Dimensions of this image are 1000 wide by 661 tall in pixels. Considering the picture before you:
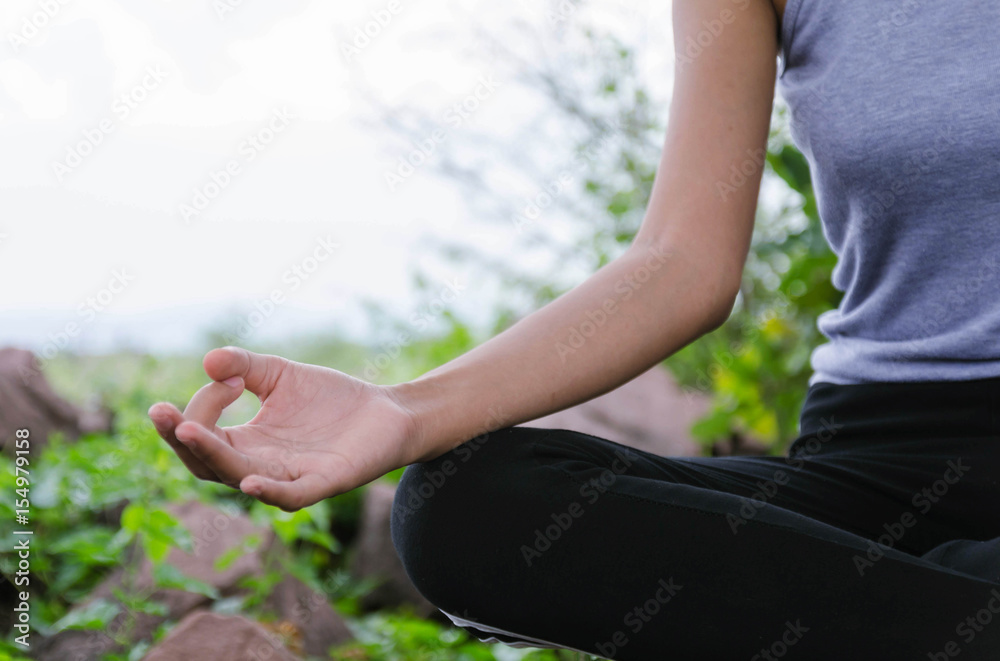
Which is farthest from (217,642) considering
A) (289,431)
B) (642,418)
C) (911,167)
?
(642,418)

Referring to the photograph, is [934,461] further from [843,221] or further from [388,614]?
[388,614]

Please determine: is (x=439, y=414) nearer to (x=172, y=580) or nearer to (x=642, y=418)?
(x=172, y=580)

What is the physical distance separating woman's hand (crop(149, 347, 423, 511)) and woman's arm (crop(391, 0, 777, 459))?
0.15 feet

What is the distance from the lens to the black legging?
2.15ft

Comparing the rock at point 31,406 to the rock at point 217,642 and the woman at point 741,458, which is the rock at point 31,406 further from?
the woman at point 741,458

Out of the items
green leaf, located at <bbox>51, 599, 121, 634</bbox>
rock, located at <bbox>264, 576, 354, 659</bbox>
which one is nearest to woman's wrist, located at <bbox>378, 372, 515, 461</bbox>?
green leaf, located at <bbox>51, 599, 121, 634</bbox>

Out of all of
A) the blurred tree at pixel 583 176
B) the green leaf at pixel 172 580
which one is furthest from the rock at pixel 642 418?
the green leaf at pixel 172 580

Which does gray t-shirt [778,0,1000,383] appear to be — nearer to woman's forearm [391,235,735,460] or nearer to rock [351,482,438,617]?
woman's forearm [391,235,735,460]

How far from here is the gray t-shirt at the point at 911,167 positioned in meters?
0.87

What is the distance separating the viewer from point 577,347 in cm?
84

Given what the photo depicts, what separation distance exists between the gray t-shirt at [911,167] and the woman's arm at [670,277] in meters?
0.08

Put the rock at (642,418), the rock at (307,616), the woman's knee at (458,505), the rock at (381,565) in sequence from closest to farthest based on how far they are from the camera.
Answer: the woman's knee at (458,505), the rock at (307,616), the rock at (381,565), the rock at (642,418)

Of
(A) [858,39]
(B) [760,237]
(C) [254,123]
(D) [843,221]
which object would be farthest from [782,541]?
(B) [760,237]

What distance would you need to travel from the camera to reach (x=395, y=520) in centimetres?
79
